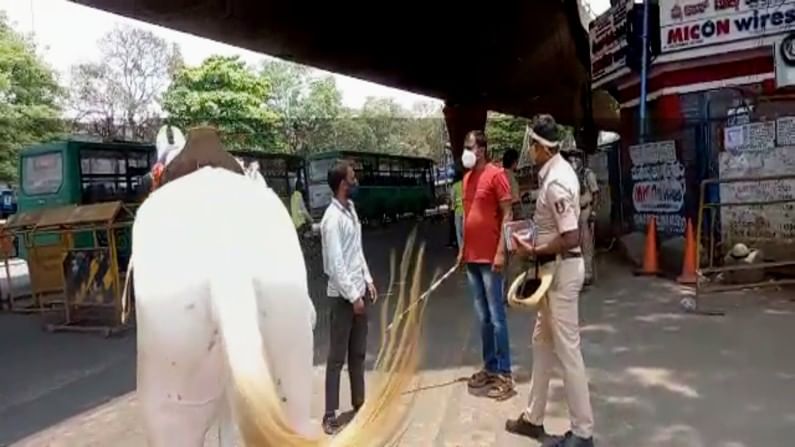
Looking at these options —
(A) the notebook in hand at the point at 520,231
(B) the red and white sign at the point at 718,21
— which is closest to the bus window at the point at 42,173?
(B) the red and white sign at the point at 718,21

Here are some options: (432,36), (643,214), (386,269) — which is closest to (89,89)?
(432,36)

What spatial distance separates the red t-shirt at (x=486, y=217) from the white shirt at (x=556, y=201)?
1030mm

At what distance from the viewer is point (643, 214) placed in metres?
13.4

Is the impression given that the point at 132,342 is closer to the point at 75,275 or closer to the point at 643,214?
the point at 75,275

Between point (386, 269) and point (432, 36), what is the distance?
1353 cm

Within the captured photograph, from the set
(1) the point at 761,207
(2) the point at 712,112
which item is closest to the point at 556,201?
(1) the point at 761,207

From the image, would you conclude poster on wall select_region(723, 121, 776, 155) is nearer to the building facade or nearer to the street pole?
the building facade

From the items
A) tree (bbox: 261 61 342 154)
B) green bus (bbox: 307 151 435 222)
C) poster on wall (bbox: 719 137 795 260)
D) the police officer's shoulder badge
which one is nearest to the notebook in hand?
the police officer's shoulder badge

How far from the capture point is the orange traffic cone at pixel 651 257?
11312 millimetres

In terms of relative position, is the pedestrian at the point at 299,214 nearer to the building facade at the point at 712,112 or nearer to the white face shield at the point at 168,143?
the building facade at the point at 712,112

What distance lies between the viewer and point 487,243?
19.1 ft

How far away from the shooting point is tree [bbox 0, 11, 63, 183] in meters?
31.1

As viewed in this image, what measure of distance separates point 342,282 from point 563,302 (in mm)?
1415

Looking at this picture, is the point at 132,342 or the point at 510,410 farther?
the point at 132,342
